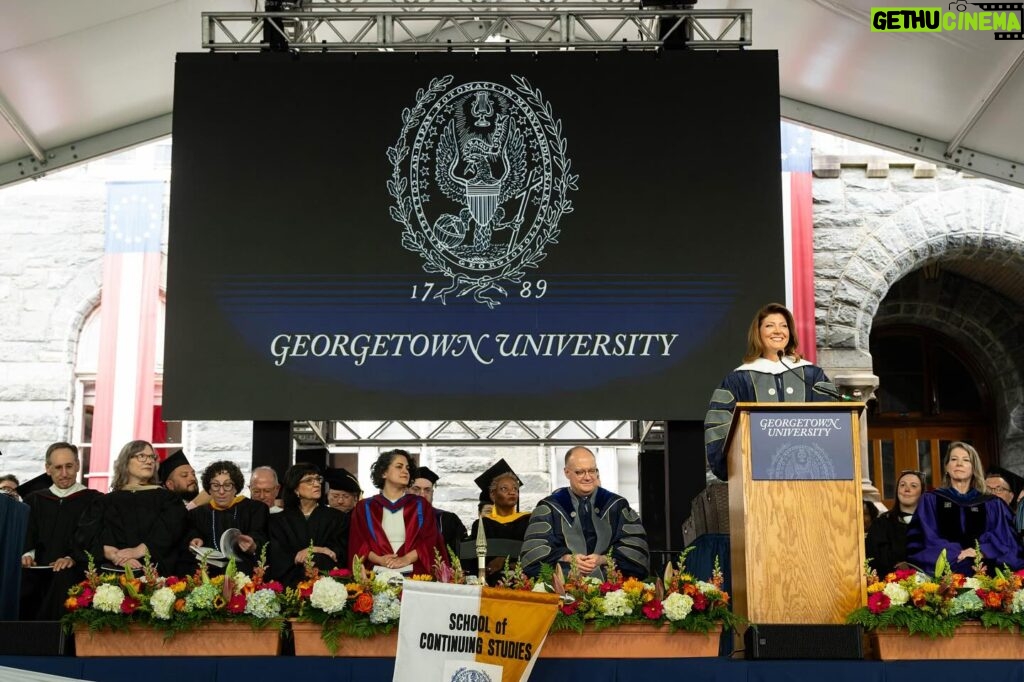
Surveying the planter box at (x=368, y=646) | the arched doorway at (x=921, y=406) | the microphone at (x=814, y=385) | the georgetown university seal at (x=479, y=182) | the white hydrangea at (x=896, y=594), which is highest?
the georgetown university seal at (x=479, y=182)

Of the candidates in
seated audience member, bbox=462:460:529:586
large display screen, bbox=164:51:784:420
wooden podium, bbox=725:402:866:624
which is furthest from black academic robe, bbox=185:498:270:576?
wooden podium, bbox=725:402:866:624

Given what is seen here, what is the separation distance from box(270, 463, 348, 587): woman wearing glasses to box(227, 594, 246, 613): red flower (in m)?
1.56

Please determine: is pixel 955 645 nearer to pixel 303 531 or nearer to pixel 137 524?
pixel 303 531

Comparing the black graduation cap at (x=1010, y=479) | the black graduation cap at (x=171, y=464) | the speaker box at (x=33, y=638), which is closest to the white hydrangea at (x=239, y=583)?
the speaker box at (x=33, y=638)

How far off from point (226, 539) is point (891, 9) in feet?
17.6

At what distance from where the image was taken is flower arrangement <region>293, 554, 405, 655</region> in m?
5.07

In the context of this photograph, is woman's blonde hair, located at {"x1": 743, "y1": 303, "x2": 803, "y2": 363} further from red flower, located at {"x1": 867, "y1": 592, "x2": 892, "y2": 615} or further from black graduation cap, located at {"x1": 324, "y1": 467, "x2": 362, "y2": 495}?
black graduation cap, located at {"x1": 324, "y1": 467, "x2": 362, "y2": 495}

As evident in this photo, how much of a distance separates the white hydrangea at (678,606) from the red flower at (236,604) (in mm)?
1603

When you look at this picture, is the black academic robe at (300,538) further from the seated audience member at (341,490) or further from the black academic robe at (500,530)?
the black academic robe at (500,530)

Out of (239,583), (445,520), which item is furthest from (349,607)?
(445,520)

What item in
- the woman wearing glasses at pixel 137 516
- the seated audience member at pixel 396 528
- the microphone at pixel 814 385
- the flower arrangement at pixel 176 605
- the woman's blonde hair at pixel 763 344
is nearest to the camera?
the flower arrangement at pixel 176 605

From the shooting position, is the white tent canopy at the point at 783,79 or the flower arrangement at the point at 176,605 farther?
the white tent canopy at the point at 783,79

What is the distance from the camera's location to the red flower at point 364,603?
16.6 ft

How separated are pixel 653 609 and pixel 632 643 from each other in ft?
0.50
